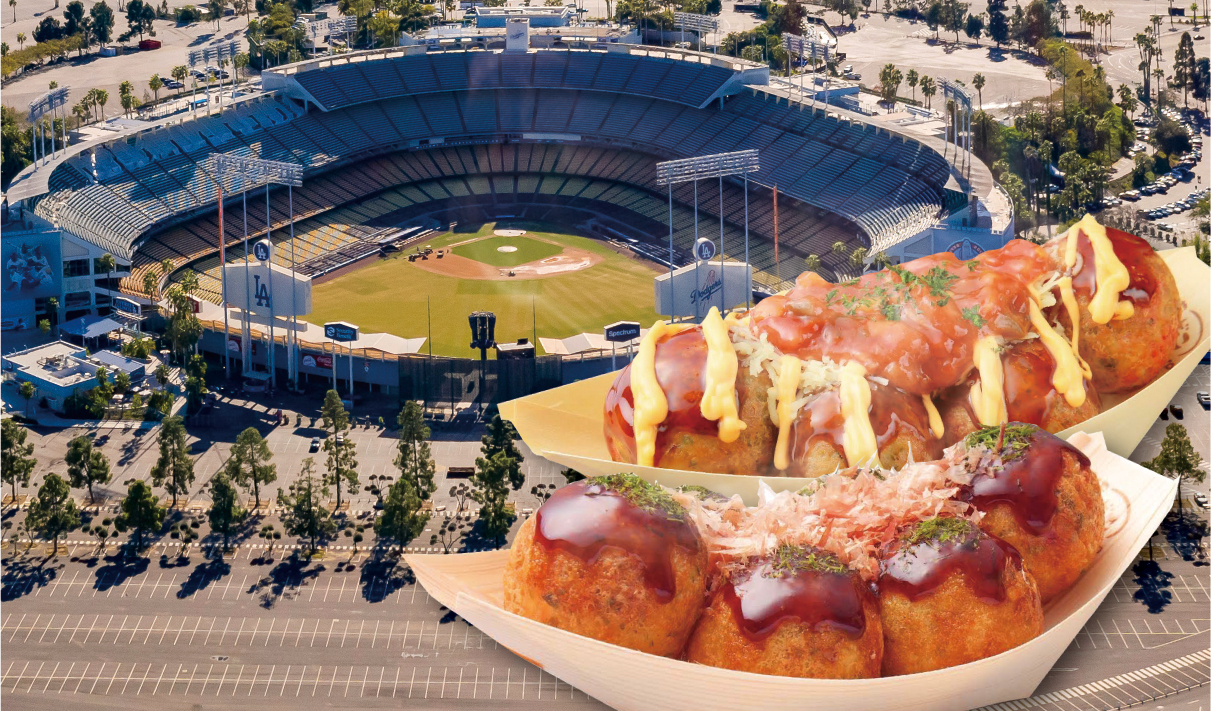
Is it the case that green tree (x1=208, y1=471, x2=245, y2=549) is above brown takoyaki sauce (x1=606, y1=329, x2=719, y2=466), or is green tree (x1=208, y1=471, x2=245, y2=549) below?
below

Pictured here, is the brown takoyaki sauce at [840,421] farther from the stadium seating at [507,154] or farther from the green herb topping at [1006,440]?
the stadium seating at [507,154]

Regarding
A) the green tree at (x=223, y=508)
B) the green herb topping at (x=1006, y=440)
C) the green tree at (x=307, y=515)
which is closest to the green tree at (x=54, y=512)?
the green tree at (x=223, y=508)

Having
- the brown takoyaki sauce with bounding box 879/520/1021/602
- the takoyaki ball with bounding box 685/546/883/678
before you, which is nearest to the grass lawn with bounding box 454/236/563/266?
the brown takoyaki sauce with bounding box 879/520/1021/602

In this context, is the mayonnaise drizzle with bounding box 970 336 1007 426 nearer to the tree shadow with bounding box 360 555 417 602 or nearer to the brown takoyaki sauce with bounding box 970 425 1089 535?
the brown takoyaki sauce with bounding box 970 425 1089 535

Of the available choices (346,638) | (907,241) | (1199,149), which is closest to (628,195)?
(907,241)

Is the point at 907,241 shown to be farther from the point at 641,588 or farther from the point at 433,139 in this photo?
the point at 641,588
